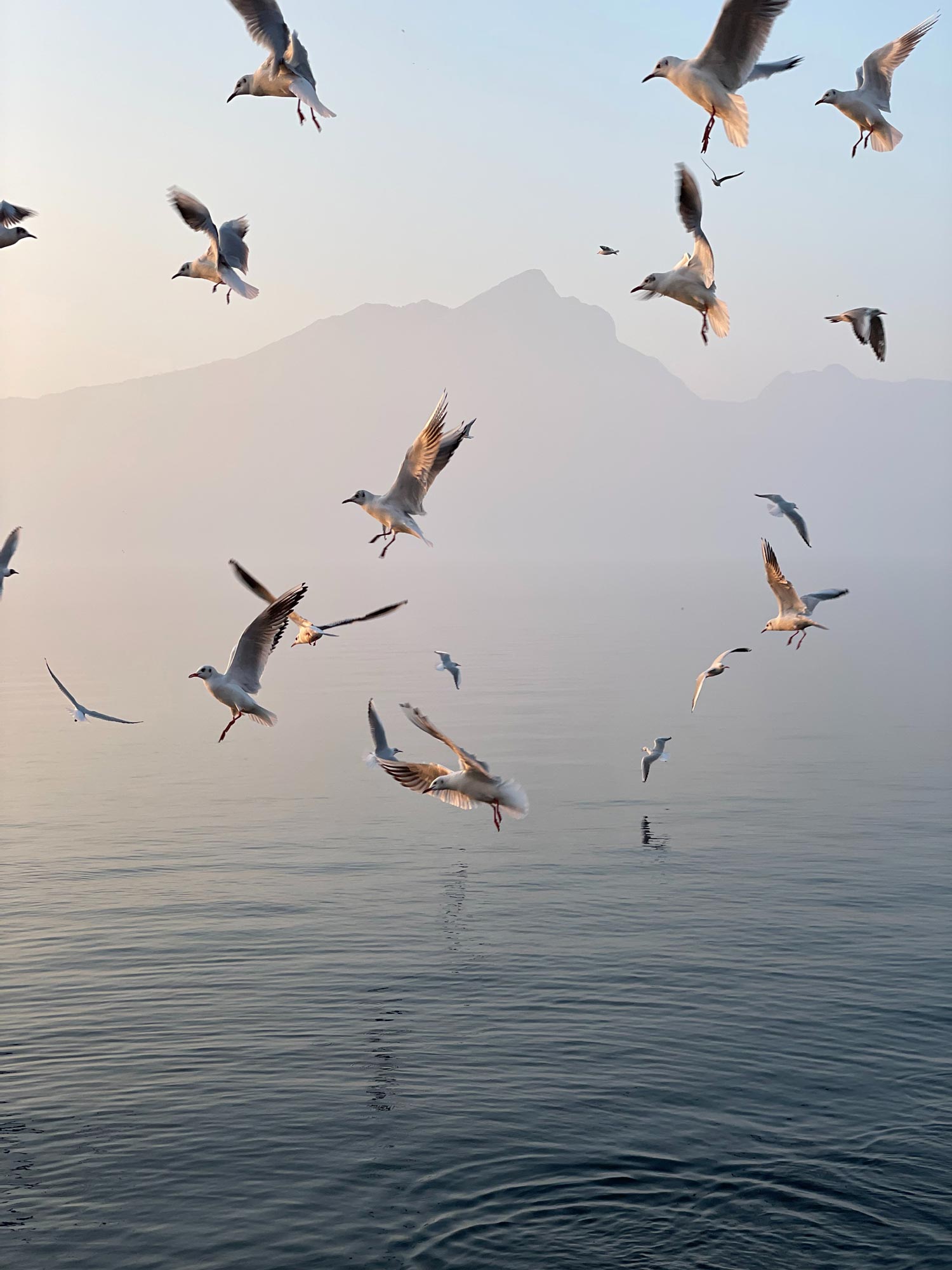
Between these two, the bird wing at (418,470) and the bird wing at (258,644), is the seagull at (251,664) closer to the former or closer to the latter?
the bird wing at (258,644)

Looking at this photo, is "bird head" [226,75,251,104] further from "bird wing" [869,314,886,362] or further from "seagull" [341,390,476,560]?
"bird wing" [869,314,886,362]

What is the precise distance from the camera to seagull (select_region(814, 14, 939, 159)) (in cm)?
2195

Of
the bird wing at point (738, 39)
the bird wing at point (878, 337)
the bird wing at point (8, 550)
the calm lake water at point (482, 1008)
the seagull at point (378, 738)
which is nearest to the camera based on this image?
the bird wing at point (738, 39)

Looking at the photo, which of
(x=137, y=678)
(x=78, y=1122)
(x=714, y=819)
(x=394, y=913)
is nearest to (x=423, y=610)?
(x=137, y=678)

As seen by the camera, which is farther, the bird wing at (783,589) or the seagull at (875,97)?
the bird wing at (783,589)

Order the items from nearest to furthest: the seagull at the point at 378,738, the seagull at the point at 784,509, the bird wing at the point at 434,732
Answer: the bird wing at the point at 434,732 → the seagull at the point at 784,509 → the seagull at the point at 378,738

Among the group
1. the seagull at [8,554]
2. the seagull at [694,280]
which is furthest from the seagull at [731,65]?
the seagull at [8,554]

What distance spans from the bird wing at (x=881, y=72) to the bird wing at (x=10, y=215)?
12940mm

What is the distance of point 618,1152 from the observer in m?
22.5

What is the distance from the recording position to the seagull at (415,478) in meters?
24.3

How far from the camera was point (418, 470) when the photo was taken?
24672 mm

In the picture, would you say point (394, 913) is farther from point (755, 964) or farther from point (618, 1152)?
point (618, 1152)

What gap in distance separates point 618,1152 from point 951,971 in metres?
11.6

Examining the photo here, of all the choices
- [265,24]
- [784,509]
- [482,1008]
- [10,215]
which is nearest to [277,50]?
[265,24]
